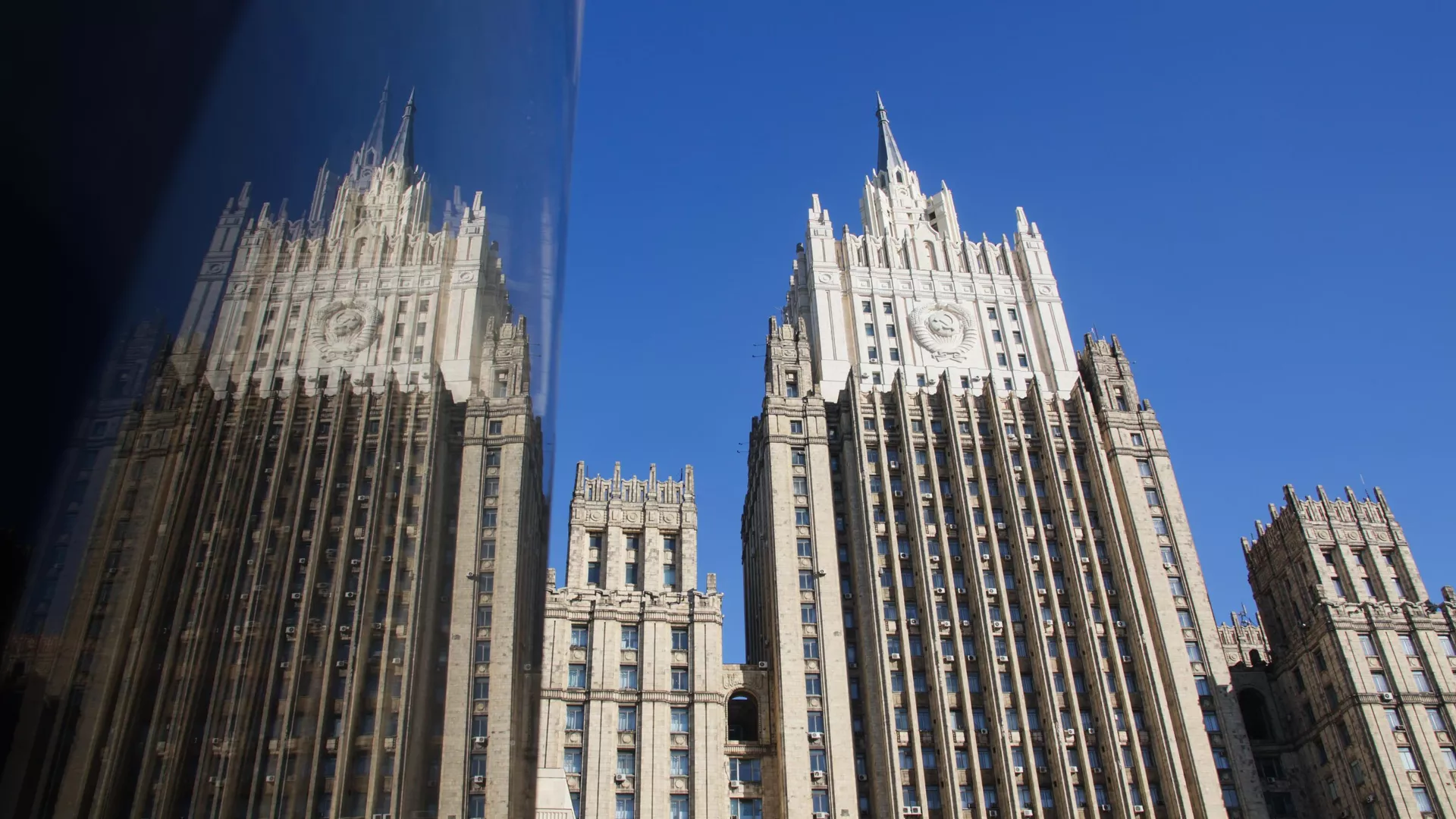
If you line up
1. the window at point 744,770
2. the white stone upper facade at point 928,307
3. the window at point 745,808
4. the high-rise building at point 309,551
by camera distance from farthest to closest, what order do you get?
the white stone upper facade at point 928,307, the window at point 744,770, the window at point 745,808, the high-rise building at point 309,551

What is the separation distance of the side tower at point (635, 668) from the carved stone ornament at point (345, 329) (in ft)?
193

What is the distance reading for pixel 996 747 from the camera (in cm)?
6438

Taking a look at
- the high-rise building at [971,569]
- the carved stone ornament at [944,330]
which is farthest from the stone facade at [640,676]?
the carved stone ornament at [944,330]

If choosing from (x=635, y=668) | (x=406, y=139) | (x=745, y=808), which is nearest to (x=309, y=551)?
(x=406, y=139)

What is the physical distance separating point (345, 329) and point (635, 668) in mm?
66169

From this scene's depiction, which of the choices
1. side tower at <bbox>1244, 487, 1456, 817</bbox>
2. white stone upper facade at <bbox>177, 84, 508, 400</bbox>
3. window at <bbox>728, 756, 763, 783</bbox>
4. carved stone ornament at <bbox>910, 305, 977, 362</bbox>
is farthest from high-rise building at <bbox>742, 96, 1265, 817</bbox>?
white stone upper facade at <bbox>177, 84, 508, 400</bbox>

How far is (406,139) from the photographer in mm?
3906

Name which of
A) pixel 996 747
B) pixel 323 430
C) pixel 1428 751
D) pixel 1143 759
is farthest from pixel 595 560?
pixel 323 430

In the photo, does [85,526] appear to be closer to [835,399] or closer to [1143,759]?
[1143,759]

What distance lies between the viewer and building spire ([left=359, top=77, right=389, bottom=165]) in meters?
3.47

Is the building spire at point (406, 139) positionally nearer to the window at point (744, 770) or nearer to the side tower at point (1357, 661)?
the window at point (744, 770)

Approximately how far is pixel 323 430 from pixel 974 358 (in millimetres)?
83374

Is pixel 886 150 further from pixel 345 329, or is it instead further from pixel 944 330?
pixel 345 329

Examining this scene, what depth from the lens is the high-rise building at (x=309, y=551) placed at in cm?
269
